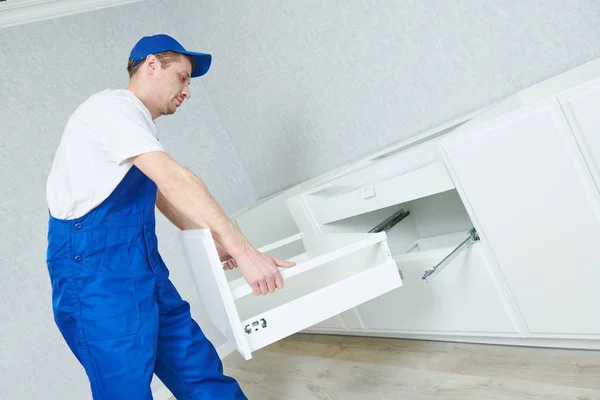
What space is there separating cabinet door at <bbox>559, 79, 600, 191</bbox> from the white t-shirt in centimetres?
92

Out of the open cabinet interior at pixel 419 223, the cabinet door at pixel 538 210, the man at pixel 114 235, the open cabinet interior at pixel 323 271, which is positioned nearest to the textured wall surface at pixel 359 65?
the open cabinet interior at pixel 419 223

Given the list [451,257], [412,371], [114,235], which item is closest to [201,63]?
[114,235]

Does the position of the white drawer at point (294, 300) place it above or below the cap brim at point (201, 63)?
below

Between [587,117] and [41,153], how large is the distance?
217cm

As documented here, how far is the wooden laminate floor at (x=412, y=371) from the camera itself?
143 centimetres

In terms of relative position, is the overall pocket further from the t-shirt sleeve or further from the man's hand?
the man's hand

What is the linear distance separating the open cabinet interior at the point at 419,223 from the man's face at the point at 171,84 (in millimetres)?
761

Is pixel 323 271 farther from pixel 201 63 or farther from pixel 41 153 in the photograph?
pixel 41 153

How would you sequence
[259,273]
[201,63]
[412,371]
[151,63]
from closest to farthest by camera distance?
1. [259,273]
2. [151,63]
3. [201,63]
4. [412,371]

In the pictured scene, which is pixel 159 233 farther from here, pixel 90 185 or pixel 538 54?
pixel 538 54

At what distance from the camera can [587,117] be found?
3.98 ft

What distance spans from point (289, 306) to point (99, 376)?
1.59 ft

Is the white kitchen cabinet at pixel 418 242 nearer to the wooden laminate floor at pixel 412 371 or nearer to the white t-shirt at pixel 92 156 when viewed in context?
the wooden laminate floor at pixel 412 371

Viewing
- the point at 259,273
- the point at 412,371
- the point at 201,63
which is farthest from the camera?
the point at 412,371
